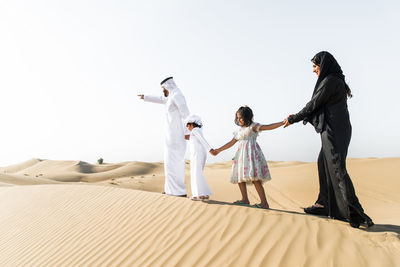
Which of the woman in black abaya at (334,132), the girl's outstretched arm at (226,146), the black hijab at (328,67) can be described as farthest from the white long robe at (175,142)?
the black hijab at (328,67)

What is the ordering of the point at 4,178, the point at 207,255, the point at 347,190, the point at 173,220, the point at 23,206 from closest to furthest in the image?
the point at 207,255 → the point at 347,190 → the point at 173,220 → the point at 23,206 → the point at 4,178

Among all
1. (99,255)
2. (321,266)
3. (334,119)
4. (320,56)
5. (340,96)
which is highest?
Answer: (320,56)

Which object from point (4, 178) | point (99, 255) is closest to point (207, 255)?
point (99, 255)

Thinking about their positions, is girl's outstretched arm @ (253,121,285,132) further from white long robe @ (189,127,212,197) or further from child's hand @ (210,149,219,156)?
white long robe @ (189,127,212,197)

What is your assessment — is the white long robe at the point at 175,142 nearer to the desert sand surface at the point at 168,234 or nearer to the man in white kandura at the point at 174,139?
the man in white kandura at the point at 174,139

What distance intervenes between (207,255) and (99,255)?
5.13 ft

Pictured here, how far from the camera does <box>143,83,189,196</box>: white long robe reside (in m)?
6.00

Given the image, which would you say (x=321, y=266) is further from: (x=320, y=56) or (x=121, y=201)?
(x=121, y=201)

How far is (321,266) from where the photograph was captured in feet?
8.86

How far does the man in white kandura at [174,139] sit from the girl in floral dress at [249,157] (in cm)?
151

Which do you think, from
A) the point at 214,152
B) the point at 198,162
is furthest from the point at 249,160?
the point at 198,162

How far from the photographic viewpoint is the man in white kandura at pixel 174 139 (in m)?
6.00

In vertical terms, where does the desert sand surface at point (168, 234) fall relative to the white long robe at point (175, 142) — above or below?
below

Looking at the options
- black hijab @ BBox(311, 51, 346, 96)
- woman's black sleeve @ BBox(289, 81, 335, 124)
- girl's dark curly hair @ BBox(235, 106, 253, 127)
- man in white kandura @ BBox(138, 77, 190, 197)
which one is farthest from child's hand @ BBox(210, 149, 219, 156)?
black hijab @ BBox(311, 51, 346, 96)
